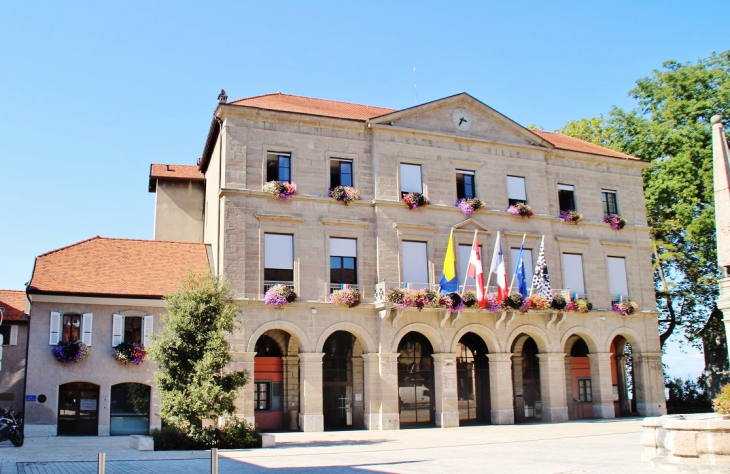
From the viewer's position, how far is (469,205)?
102ft

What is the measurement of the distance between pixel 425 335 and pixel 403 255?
3571 mm

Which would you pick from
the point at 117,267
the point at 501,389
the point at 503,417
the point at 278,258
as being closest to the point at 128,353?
the point at 117,267

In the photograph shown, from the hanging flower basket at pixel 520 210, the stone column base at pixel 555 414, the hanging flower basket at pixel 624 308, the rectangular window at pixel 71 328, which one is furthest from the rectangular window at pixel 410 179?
the rectangular window at pixel 71 328

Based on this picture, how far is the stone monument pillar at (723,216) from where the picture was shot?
1446 centimetres

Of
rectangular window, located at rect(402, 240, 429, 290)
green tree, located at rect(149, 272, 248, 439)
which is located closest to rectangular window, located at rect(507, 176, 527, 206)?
rectangular window, located at rect(402, 240, 429, 290)

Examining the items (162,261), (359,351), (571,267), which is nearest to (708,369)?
(571,267)

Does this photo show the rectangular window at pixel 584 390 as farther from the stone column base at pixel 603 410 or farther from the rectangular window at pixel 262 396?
the rectangular window at pixel 262 396

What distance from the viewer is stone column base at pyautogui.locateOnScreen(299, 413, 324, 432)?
27266 millimetres

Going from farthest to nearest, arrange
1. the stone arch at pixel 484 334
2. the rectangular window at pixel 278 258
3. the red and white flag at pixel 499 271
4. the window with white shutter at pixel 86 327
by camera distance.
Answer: the stone arch at pixel 484 334 < the red and white flag at pixel 499 271 < the rectangular window at pixel 278 258 < the window with white shutter at pixel 86 327

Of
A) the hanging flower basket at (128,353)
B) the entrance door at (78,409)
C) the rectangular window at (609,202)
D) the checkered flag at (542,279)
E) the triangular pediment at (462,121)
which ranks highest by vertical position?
the triangular pediment at (462,121)

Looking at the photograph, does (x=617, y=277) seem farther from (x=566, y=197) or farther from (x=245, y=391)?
(x=245, y=391)

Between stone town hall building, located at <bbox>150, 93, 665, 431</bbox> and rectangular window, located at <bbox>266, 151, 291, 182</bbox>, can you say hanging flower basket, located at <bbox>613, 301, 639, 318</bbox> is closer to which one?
stone town hall building, located at <bbox>150, 93, 665, 431</bbox>

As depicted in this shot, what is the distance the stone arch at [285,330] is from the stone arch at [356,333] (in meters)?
0.76

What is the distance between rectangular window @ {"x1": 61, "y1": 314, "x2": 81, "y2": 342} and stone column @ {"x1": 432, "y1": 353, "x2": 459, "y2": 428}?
14336 mm
